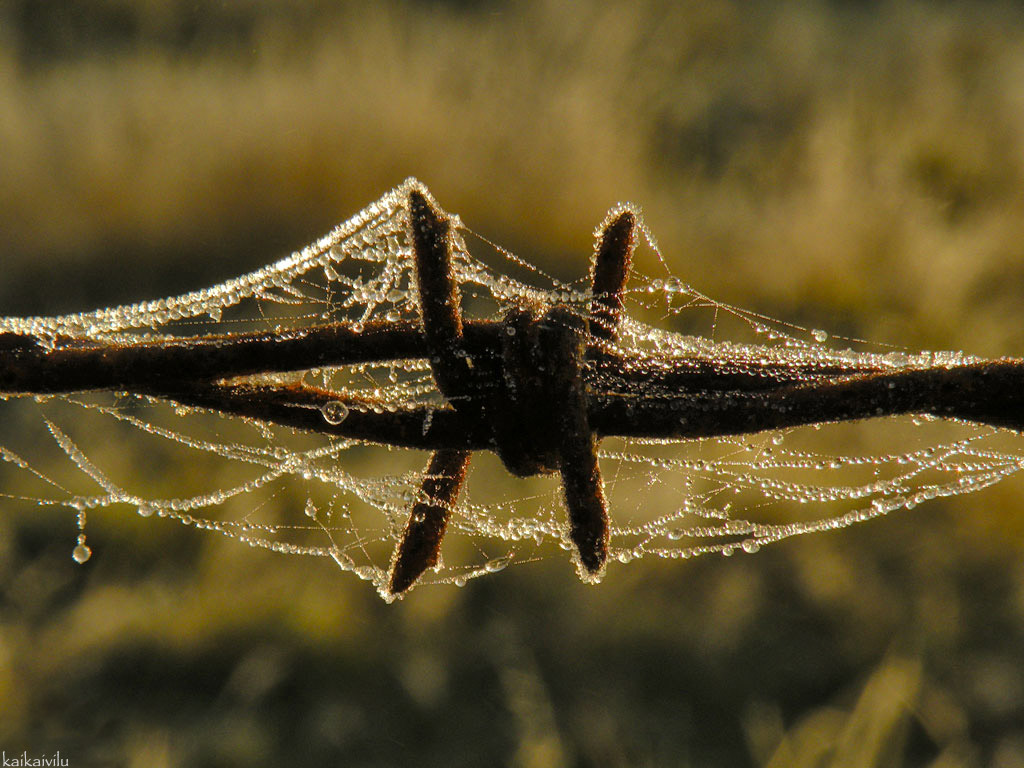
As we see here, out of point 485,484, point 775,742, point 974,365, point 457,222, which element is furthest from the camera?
point 485,484

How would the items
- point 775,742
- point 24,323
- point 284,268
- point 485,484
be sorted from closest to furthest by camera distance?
point 24,323
point 284,268
point 775,742
point 485,484

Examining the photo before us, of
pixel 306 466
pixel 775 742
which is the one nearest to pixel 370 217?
pixel 306 466

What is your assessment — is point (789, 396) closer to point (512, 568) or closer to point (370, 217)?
point (370, 217)

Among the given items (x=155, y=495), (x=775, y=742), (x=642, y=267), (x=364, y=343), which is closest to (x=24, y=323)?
(x=364, y=343)

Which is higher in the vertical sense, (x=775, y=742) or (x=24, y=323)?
(x=24, y=323)

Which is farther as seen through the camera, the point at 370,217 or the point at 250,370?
the point at 370,217

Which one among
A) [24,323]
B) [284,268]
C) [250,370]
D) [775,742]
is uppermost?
[250,370]
